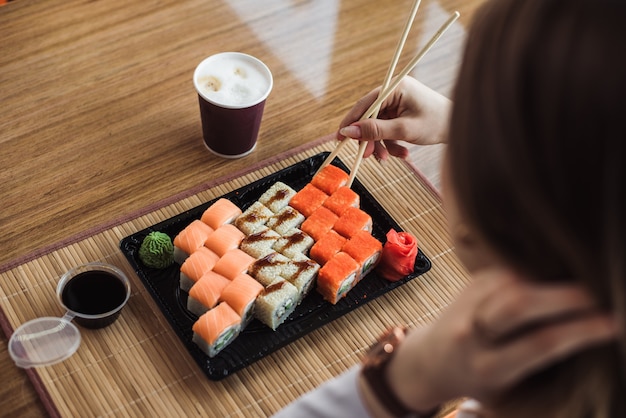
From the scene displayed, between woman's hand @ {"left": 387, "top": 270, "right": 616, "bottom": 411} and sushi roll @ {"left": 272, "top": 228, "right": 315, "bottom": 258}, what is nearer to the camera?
woman's hand @ {"left": 387, "top": 270, "right": 616, "bottom": 411}

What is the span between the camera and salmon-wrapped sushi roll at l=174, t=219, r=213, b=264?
1.26 metres

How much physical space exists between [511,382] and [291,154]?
999mm

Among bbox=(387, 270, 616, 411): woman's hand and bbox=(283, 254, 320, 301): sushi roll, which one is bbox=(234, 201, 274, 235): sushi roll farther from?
bbox=(387, 270, 616, 411): woman's hand

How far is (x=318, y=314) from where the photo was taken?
125 centimetres

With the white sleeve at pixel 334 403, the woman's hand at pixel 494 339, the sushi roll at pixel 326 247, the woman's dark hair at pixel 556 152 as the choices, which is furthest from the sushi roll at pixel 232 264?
the woman's dark hair at pixel 556 152

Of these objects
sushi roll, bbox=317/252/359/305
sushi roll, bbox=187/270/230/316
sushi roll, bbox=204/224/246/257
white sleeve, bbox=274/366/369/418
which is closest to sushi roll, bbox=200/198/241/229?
sushi roll, bbox=204/224/246/257

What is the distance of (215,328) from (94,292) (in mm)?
248

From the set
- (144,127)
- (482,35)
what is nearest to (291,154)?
(144,127)

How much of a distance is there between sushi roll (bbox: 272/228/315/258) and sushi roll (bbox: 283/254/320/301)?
24 millimetres

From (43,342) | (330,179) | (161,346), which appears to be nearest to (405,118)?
(330,179)

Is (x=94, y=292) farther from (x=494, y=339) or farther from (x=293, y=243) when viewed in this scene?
(x=494, y=339)

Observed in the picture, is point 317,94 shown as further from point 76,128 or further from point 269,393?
point 269,393

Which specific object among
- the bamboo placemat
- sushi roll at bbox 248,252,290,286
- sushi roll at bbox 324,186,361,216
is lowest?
the bamboo placemat

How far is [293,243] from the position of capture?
1310mm
